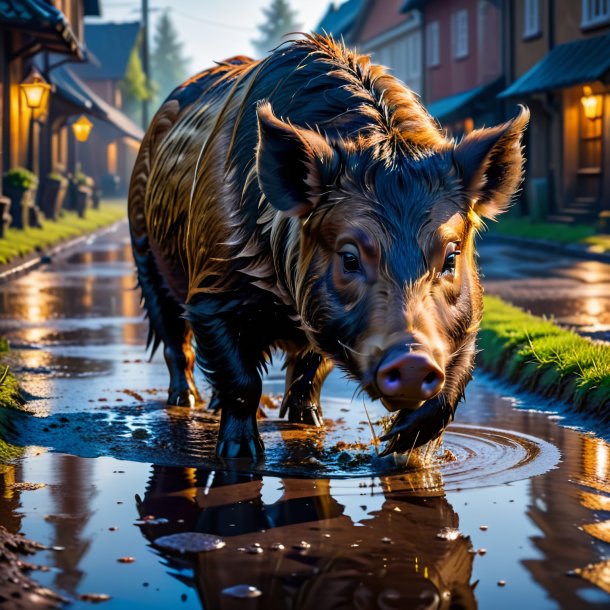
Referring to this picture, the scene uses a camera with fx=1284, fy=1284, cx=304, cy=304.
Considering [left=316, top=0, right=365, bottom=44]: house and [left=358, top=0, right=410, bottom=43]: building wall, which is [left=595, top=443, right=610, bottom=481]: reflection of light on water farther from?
[left=316, top=0, right=365, bottom=44]: house

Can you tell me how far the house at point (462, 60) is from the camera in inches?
1375

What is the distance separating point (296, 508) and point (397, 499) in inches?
17.9

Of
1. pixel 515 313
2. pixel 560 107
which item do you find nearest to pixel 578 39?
pixel 560 107

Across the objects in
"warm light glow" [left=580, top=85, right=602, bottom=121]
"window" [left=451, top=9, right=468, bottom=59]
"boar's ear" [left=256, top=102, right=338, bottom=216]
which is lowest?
"boar's ear" [left=256, top=102, right=338, bottom=216]

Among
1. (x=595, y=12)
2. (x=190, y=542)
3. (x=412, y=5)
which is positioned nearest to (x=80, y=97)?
(x=412, y=5)

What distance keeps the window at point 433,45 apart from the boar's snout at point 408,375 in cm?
3775

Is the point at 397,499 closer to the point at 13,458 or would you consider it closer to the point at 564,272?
the point at 13,458

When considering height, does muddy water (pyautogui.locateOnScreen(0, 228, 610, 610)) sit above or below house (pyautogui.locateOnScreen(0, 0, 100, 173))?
below

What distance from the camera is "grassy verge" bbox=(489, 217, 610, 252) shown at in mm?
22794

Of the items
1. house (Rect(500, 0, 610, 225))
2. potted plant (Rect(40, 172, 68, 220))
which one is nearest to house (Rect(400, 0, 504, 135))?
house (Rect(500, 0, 610, 225))

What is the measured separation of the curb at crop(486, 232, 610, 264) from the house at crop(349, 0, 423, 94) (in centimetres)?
1772

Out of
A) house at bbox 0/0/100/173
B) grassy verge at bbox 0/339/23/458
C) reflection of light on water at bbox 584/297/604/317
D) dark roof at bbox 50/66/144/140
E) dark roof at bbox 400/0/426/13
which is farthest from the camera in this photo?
dark roof at bbox 400/0/426/13

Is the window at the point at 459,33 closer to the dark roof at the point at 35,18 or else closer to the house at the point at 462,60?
the house at the point at 462,60

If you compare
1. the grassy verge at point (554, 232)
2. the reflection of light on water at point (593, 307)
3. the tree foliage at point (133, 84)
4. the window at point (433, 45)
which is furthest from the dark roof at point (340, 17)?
the reflection of light on water at point (593, 307)
